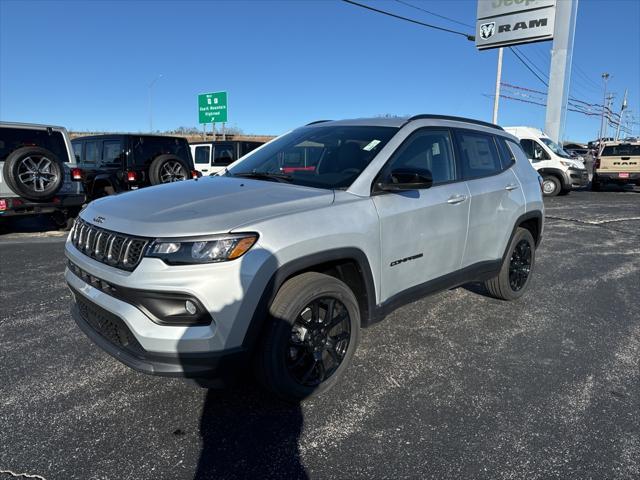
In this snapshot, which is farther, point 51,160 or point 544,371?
point 51,160

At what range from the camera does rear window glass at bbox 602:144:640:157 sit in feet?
57.1

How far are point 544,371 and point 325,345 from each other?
1698 millimetres

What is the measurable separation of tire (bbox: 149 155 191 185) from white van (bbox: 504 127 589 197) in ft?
37.6

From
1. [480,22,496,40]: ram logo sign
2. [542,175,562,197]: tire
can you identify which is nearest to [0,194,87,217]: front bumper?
[542,175,562,197]: tire

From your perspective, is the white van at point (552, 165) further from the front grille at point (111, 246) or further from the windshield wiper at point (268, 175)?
the front grille at point (111, 246)

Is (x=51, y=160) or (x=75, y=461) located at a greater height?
(x=51, y=160)

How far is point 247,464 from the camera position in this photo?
2330 mm

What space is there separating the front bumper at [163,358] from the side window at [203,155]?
12.4m

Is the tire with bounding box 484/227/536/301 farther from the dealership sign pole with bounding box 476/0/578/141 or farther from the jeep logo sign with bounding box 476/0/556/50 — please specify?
the jeep logo sign with bounding box 476/0/556/50

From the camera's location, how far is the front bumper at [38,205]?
753cm

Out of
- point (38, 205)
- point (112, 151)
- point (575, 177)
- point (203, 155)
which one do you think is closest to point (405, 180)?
point (38, 205)

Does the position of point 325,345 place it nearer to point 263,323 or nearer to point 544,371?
point 263,323

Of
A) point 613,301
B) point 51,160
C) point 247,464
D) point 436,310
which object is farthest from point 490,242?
point 51,160

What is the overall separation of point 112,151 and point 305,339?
8.91 metres
